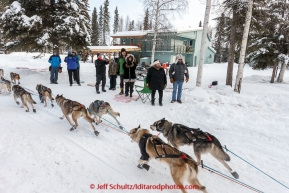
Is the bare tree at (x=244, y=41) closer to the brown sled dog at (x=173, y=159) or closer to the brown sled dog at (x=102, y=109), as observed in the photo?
the brown sled dog at (x=102, y=109)

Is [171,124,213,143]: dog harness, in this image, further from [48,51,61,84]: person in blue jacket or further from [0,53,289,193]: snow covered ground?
[48,51,61,84]: person in blue jacket

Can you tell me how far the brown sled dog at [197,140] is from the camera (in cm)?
307

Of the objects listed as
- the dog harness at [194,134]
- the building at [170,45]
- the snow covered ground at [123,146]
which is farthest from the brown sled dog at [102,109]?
the building at [170,45]

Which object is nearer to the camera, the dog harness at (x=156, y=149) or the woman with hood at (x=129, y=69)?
the dog harness at (x=156, y=149)

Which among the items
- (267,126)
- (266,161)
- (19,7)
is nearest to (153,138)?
(266,161)

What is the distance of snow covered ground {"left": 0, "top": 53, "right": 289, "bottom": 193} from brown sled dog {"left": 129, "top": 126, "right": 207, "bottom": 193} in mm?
471

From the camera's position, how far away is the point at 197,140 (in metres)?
3.19

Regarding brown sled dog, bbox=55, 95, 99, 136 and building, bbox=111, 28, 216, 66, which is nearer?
brown sled dog, bbox=55, 95, 99, 136

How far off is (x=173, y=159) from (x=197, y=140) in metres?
0.82

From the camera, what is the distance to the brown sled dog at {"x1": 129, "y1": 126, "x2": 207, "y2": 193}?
96.7 inches

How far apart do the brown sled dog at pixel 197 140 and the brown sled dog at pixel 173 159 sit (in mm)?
A: 661

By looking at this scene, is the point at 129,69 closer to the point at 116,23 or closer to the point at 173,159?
the point at 173,159

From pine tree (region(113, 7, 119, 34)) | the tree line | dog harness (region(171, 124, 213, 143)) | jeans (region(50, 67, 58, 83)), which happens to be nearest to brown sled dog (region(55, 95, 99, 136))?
dog harness (region(171, 124, 213, 143))

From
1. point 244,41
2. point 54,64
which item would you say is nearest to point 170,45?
point 244,41
